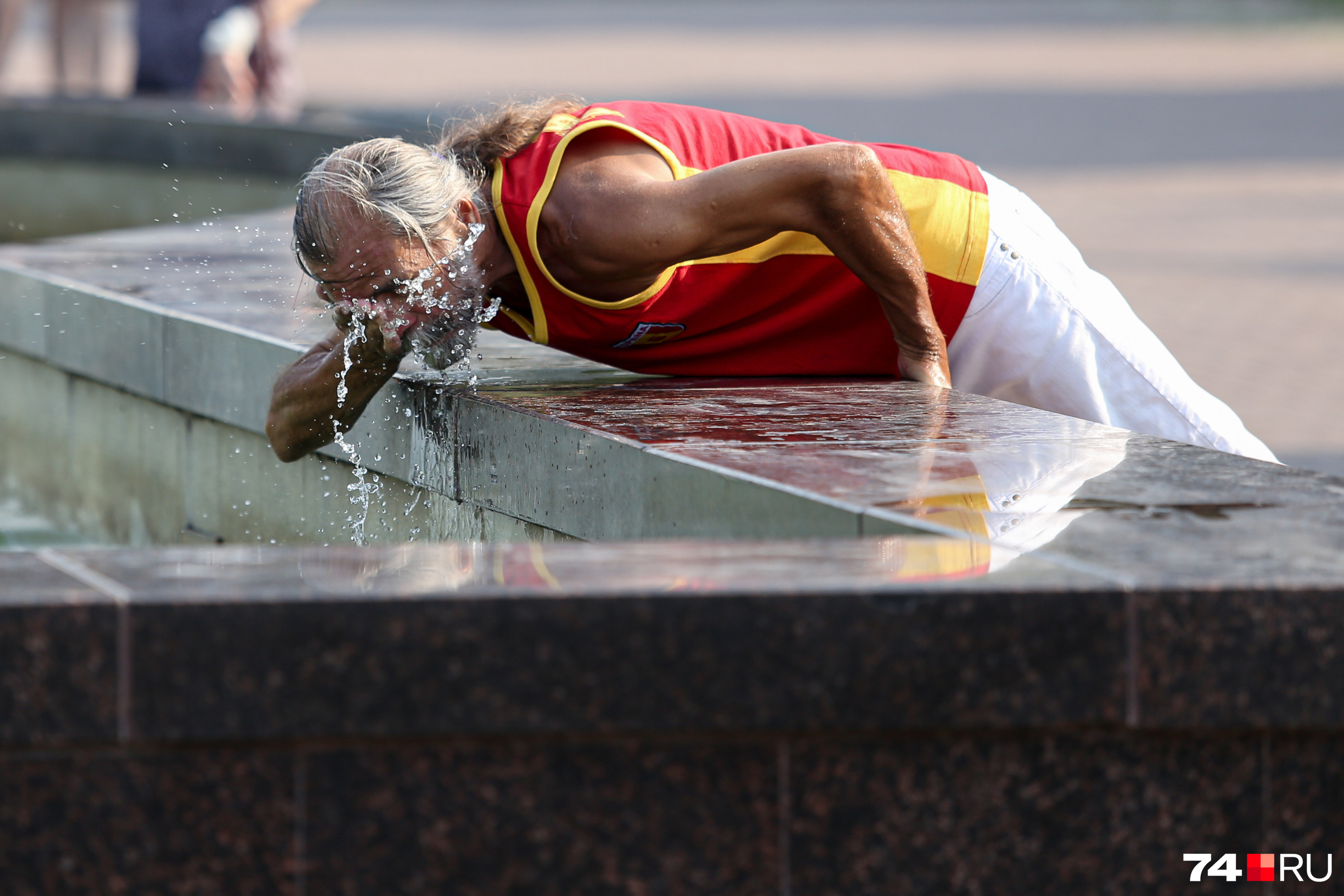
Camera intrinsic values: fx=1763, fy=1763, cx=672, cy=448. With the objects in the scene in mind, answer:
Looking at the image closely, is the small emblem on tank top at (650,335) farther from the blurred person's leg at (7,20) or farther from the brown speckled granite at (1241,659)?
the blurred person's leg at (7,20)

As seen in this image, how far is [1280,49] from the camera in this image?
23.6 metres

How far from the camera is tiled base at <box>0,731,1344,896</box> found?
2143mm

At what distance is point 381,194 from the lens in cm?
333

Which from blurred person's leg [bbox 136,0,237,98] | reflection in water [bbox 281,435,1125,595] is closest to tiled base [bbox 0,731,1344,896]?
reflection in water [bbox 281,435,1125,595]

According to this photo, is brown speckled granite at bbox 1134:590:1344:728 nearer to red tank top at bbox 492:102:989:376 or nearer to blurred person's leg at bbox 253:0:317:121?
red tank top at bbox 492:102:989:376

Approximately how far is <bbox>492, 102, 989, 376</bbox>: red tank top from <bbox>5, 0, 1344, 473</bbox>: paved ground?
66cm

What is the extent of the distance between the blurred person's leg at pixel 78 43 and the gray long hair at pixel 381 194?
1134 centimetres

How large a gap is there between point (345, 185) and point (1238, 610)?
1.88 meters

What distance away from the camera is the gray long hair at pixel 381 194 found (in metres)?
3.32

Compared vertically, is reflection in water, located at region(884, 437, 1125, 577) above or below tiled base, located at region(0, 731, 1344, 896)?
above

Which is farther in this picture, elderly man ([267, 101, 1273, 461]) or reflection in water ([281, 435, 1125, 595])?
elderly man ([267, 101, 1273, 461])

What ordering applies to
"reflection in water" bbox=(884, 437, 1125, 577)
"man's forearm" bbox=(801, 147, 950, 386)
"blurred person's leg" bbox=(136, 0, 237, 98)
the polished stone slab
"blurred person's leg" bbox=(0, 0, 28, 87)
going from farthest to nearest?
"blurred person's leg" bbox=(0, 0, 28, 87), "blurred person's leg" bbox=(136, 0, 237, 98), "man's forearm" bbox=(801, 147, 950, 386), "reflection in water" bbox=(884, 437, 1125, 577), the polished stone slab

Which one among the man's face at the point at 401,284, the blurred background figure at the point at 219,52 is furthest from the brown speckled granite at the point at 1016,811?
the blurred background figure at the point at 219,52

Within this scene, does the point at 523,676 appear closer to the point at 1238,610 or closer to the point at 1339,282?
the point at 1238,610
